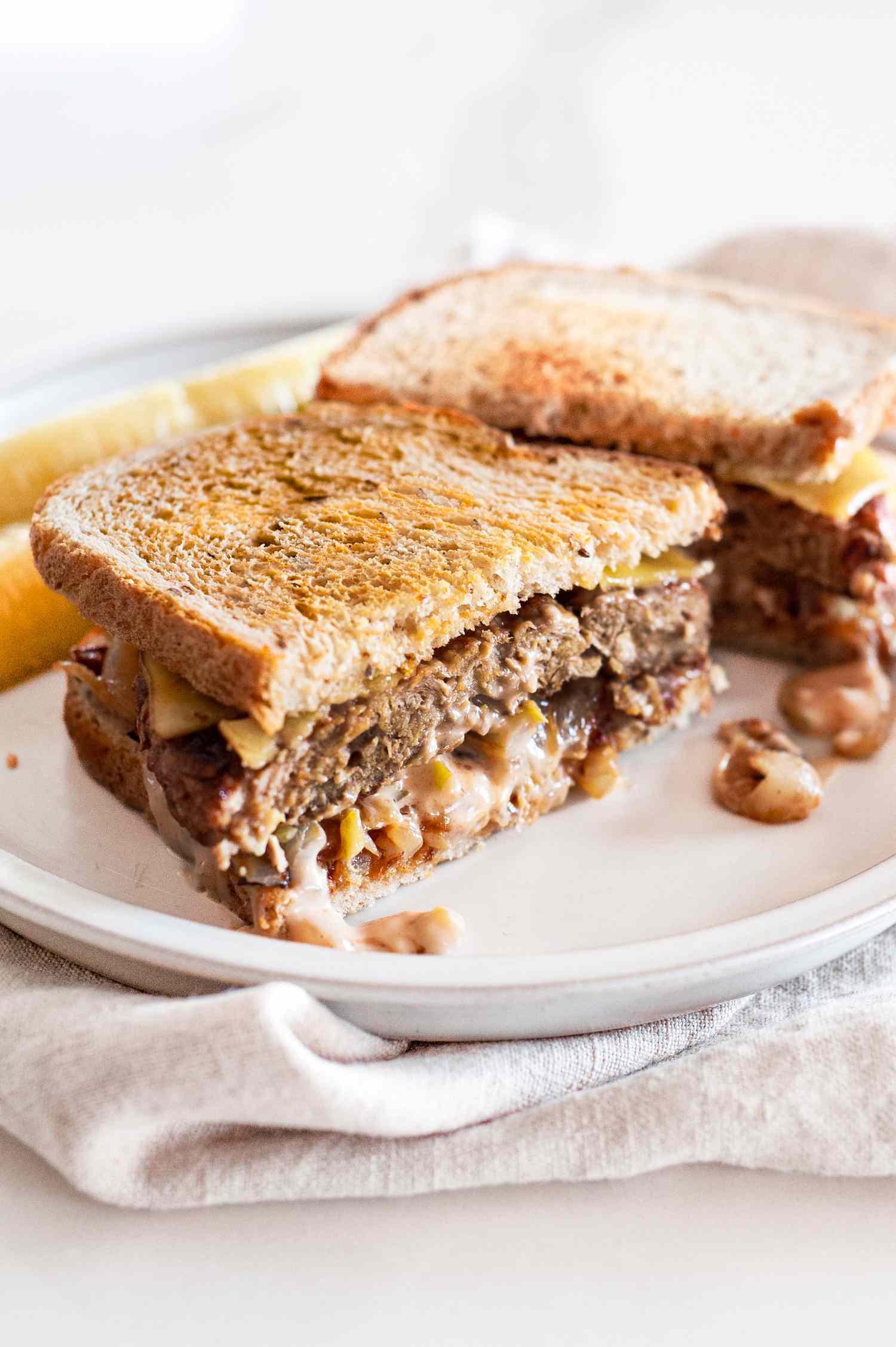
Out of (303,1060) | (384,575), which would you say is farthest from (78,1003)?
(384,575)

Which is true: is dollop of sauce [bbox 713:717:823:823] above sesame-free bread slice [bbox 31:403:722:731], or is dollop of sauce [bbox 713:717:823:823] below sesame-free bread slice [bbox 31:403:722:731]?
below

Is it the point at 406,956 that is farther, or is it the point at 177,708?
the point at 177,708

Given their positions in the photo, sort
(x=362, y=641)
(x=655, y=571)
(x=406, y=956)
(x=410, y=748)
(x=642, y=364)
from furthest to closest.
Result: (x=642, y=364) < (x=655, y=571) < (x=410, y=748) < (x=362, y=641) < (x=406, y=956)

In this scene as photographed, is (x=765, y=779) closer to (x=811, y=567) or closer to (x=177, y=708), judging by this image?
(x=811, y=567)

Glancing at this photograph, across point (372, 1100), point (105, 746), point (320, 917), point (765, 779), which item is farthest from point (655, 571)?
point (372, 1100)

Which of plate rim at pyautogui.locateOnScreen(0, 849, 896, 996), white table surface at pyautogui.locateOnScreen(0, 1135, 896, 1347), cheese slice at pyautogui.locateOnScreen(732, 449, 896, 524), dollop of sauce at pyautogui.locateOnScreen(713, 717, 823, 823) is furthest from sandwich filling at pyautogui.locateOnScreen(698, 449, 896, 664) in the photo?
white table surface at pyautogui.locateOnScreen(0, 1135, 896, 1347)

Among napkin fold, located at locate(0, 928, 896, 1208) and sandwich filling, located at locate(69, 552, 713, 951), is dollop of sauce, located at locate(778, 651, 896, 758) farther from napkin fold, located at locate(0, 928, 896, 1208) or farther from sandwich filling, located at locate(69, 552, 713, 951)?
napkin fold, located at locate(0, 928, 896, 1208)
